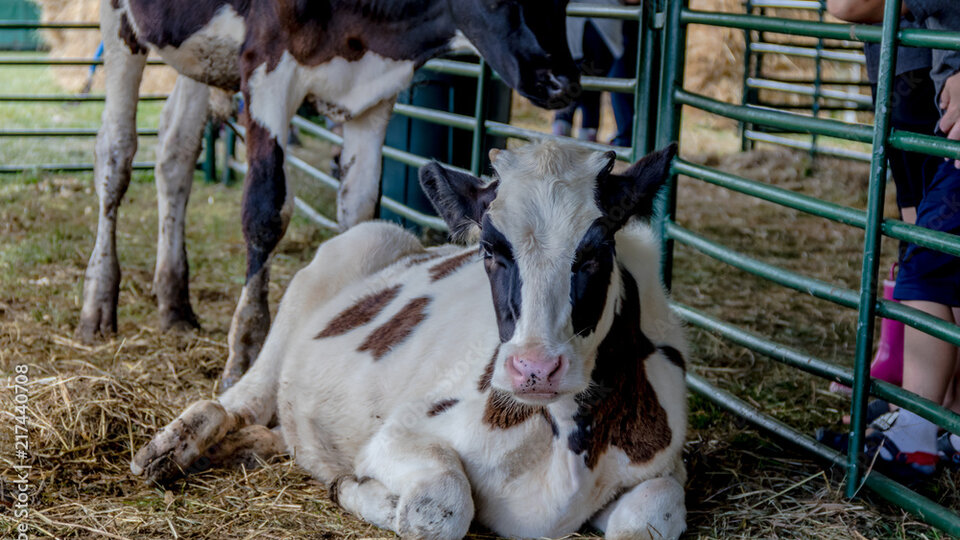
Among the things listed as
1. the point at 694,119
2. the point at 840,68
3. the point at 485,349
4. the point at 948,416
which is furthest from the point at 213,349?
the point at 840,68

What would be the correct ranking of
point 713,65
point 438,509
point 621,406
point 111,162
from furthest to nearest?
point 713,65 < point 111,162 < point 621,406 < point 438,509

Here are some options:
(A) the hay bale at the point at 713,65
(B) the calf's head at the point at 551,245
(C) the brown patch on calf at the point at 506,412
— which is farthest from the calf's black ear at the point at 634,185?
(A) the hay bale at the point at 713,65

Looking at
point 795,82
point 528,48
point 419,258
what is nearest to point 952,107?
point 528,48

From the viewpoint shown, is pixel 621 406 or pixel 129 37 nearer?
pixel 621 406

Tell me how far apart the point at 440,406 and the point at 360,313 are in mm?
777

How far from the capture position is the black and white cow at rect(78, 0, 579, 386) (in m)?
4.23

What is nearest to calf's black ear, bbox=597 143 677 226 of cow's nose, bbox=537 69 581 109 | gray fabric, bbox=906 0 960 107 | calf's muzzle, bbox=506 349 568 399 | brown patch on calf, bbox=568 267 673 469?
brown patch on calf, bbox=568 267 673 469

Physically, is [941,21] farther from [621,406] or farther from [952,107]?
[621,406]

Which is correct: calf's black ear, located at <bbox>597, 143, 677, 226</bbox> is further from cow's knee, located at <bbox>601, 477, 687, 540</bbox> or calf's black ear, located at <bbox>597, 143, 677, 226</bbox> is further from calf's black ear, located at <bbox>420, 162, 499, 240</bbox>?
cow's knee, located at <bbox>601, 477, 687, 540</bbox>

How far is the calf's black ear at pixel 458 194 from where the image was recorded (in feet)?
9.91

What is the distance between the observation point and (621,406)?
3045 mm

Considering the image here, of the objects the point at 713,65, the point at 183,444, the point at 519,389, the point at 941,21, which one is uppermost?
the point at 941,21

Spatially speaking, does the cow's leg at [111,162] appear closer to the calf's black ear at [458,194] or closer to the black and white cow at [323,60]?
the black and white cow at [323,60]

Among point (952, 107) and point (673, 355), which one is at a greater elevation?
point (952, 107)
